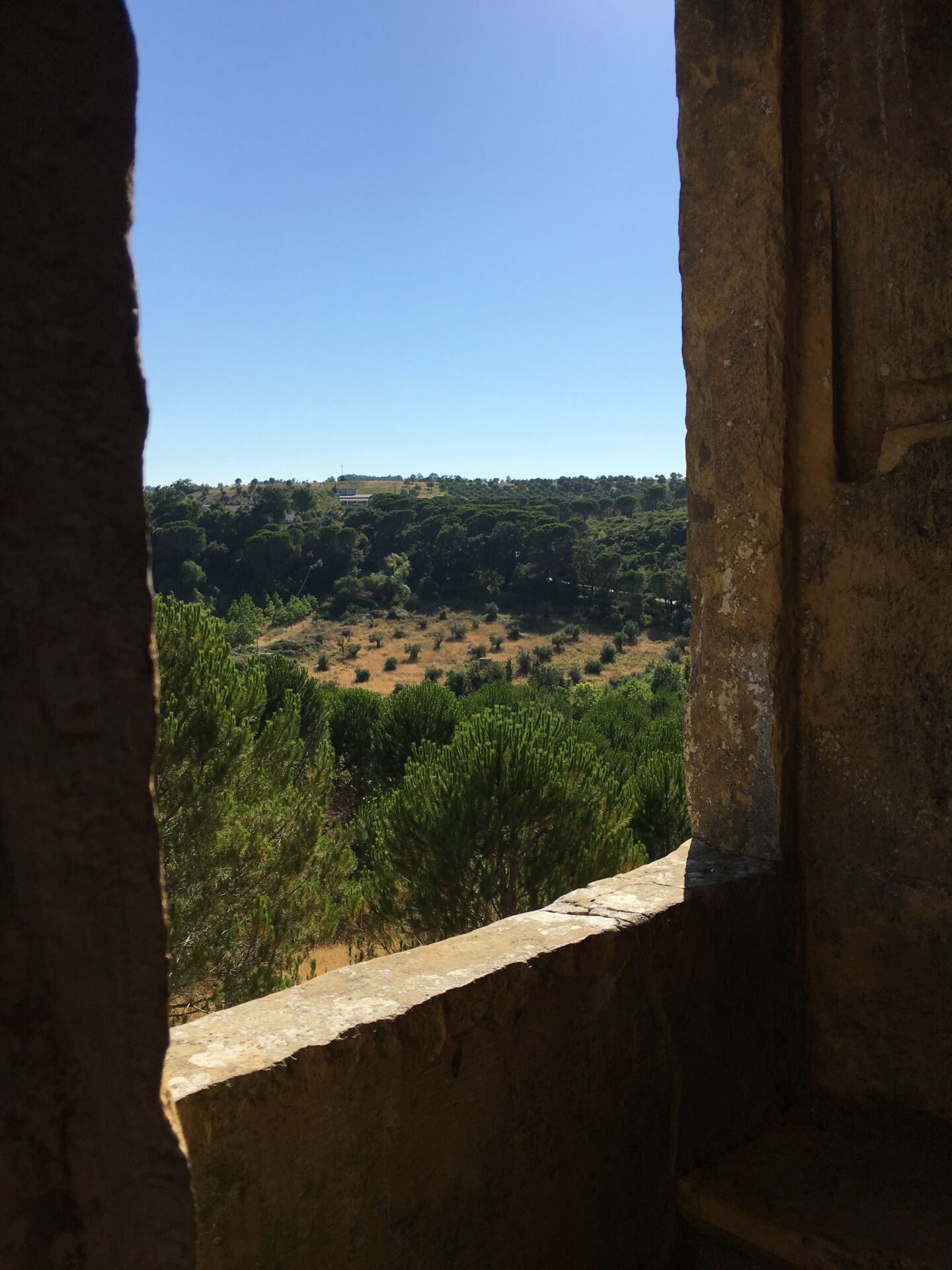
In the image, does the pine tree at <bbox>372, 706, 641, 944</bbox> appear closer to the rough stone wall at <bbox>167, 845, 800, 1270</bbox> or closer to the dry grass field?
the rough stone wall at <bbox>167, 845, 800, 1270</bbox>

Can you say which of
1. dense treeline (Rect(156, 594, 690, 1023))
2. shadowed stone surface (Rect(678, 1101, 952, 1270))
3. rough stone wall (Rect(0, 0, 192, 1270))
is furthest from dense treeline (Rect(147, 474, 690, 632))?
rough stone wall (Rect(0, 0, 192, 1270))

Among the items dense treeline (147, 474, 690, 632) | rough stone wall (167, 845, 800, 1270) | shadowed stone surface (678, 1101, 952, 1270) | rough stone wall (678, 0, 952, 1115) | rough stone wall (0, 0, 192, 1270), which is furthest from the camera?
dense treeline (147, 474, 690, 632)

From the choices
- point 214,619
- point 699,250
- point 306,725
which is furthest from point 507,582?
point 699,250

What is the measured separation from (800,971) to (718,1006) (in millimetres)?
367

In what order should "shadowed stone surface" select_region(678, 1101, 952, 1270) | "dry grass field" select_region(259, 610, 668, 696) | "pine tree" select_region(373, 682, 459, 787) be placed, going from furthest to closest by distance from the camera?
"dry grass field" select_region(259, 610, 668, 696) → "pine tree" select_region(373, 682, 459, 787) → "shadowed stone surface" select_region(678, 1101, 952, 1270)

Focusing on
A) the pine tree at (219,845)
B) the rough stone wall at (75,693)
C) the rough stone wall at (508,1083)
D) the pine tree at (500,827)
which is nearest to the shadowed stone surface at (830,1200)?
the rough stone wall at (508,1083)

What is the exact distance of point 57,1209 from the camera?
88 cm

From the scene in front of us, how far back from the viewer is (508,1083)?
187cm

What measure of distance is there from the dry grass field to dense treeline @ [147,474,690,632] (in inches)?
64.3

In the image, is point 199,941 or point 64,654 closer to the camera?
point 64,654

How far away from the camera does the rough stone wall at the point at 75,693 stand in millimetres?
860

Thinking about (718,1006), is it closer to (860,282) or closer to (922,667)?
(922,667)

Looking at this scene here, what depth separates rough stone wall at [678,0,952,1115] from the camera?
2.36m

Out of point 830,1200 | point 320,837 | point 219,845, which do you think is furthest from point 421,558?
point 830,1200
